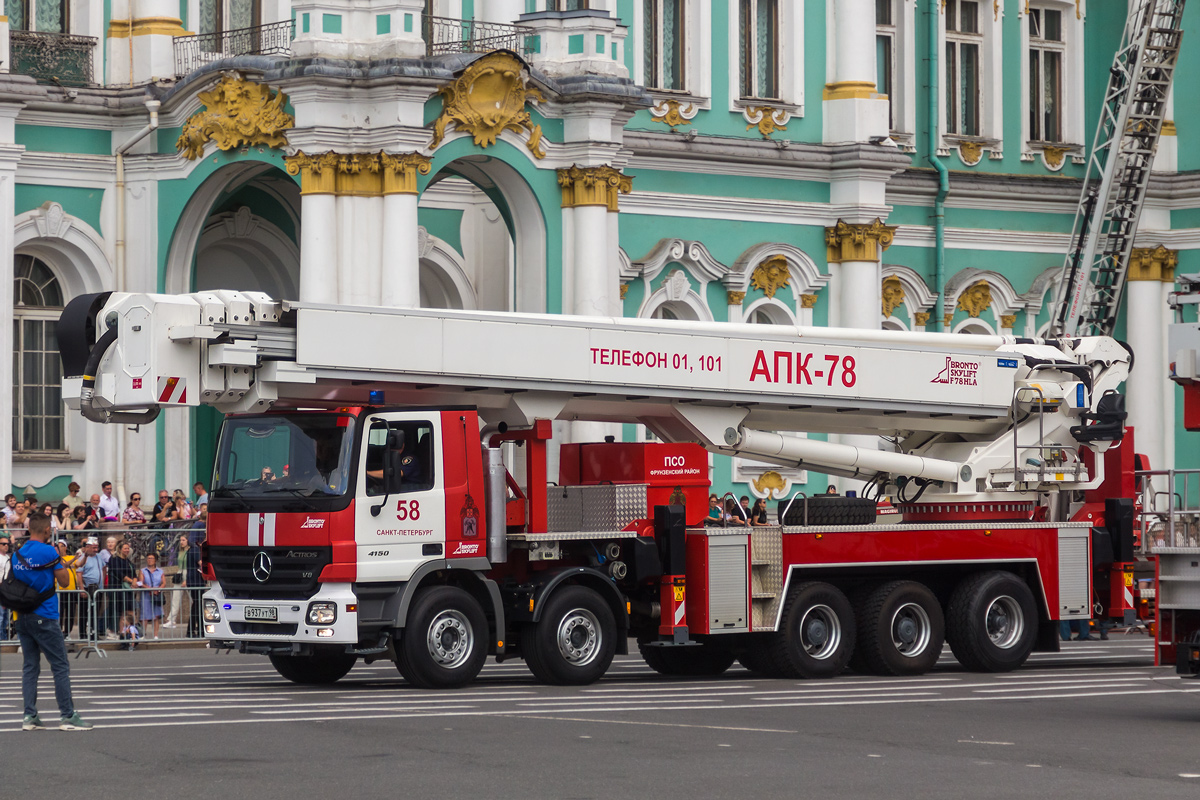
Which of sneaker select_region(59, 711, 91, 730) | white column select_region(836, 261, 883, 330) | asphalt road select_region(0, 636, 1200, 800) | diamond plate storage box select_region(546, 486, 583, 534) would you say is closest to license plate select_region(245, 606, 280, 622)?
asphalt road select_region(0, 636, 1200, 800)

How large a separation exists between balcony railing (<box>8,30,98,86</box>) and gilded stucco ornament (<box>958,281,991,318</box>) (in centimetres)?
1611

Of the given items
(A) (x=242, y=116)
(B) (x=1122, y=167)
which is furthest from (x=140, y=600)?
(B) (x=1122, y=167)

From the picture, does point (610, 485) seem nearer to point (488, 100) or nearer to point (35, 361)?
point (488, 100)

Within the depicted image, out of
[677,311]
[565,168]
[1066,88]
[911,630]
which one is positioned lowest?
[911,630]

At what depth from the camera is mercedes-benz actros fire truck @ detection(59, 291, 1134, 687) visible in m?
19.9

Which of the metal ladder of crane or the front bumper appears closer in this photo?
the front bumper

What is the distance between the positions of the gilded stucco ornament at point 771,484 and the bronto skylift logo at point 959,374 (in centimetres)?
1407

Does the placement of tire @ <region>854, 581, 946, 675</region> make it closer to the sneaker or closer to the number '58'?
the number '58'

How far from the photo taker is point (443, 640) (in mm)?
20266

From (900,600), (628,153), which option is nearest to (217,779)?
(900,600)

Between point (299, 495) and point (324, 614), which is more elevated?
point (299, 495)

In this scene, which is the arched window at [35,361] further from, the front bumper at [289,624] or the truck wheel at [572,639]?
the truck wheel at [572,639]

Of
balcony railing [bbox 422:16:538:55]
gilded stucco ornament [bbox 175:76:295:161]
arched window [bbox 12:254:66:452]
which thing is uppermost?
balcony railing [bbox 422:16:538:55]

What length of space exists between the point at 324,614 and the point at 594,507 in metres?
3.01
